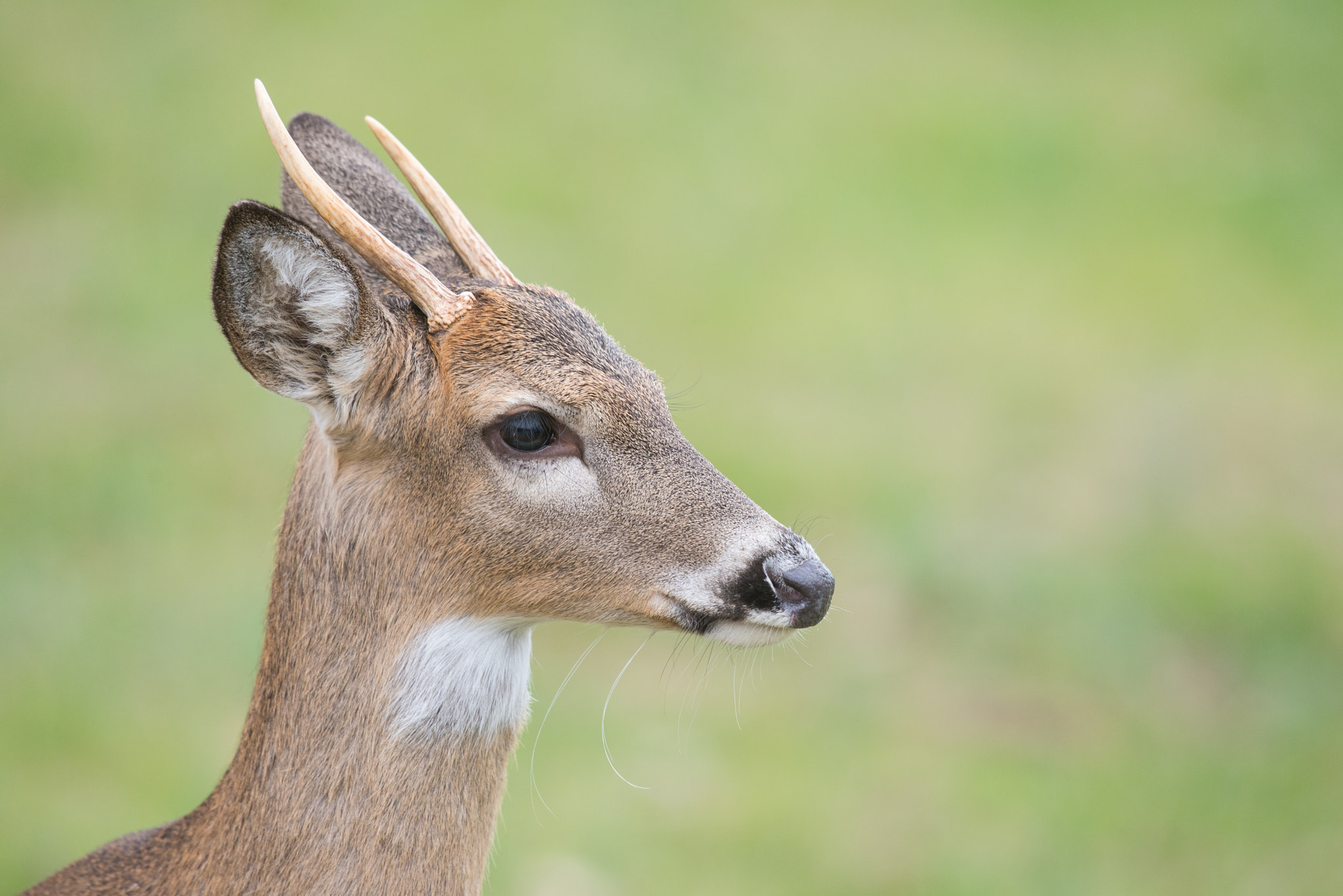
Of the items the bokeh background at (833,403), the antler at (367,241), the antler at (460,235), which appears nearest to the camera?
the antler at (367,241)

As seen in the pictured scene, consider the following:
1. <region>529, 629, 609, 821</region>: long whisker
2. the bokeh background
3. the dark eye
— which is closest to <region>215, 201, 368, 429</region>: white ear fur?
the dark eye

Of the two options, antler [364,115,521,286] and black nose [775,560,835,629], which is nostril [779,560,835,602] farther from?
antler [364,115,521,286]

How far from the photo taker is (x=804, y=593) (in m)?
2.81

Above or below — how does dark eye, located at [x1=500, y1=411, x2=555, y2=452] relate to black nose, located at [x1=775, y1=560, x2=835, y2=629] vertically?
above

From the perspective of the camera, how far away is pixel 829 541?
8117 millimetres

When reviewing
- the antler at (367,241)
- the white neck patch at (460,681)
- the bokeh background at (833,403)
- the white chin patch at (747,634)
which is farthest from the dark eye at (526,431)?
the bokeh background at (833,403)

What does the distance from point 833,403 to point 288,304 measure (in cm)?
672

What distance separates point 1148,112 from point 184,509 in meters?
8.90

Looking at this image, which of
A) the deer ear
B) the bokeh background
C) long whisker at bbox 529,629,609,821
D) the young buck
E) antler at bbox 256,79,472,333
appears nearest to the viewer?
the deer ear

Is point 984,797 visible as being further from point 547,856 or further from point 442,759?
point 442,759

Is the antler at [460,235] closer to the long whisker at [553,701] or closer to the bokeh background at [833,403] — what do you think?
the long whisker at [553,701]

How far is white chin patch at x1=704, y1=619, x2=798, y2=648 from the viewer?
2.86 metres

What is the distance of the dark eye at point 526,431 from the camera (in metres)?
2.90

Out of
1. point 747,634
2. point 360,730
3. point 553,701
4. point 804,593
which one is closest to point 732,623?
point 747,634
